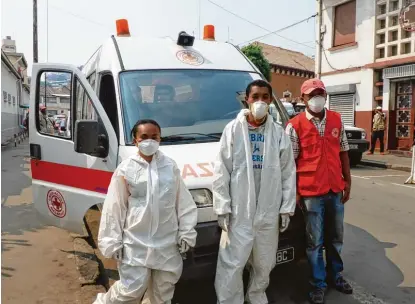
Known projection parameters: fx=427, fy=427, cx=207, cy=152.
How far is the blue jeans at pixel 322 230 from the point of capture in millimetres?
3566

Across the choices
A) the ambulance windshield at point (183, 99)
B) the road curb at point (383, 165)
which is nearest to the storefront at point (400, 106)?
the road curb at point (383, 165)

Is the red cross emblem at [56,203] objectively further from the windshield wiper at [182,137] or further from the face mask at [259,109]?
the face mask at [259,109]

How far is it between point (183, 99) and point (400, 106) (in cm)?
1292

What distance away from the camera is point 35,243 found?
5285mm

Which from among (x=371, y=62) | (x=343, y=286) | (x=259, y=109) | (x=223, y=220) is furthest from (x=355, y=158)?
(x=223, y=220)

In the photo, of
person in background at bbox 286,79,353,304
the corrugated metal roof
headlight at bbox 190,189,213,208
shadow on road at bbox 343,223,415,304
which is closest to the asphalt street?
shadow on road at bbox 343,223,415,304

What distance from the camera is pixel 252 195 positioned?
3.05m

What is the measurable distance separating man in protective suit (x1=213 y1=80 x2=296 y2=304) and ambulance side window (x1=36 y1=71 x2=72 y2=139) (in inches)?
76.7

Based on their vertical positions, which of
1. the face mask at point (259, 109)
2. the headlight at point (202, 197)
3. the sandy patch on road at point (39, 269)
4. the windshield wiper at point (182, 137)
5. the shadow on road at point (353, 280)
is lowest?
the sandy patch on road at point (39, 269)

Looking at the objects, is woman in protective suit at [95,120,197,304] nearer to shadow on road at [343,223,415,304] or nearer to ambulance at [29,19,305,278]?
ambulance at [29,19,305,278]

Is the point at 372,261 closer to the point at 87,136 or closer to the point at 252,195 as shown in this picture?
the point at 252,195

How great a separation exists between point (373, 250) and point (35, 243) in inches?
161

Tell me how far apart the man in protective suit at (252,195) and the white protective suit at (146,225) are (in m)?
0.29

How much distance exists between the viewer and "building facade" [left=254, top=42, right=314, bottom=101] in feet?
114
